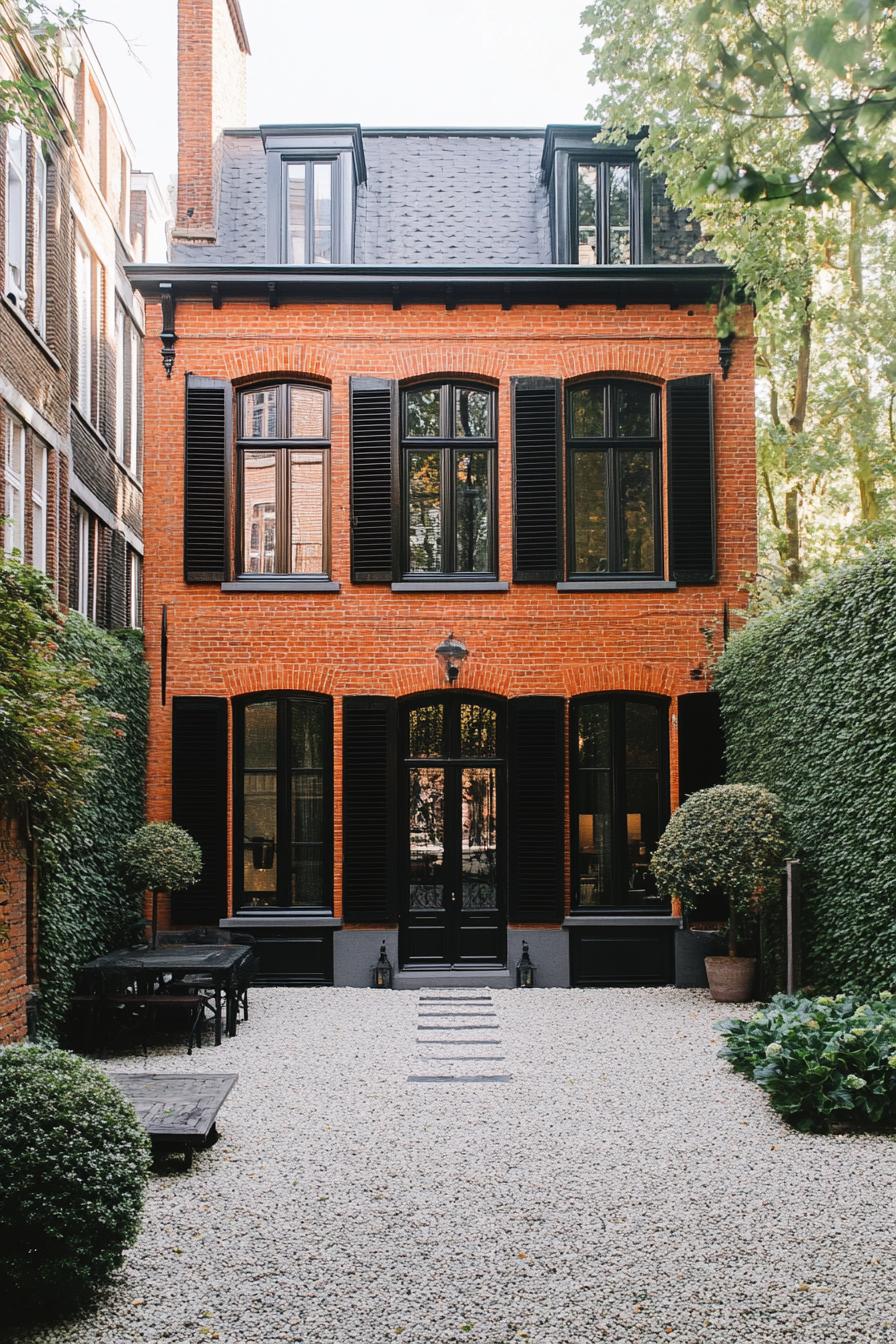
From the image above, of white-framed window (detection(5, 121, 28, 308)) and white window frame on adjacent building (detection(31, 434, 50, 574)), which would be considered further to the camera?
white window frame on adjacent building (detection(31, 434, 50, 574))

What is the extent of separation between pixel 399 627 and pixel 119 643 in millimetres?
3011

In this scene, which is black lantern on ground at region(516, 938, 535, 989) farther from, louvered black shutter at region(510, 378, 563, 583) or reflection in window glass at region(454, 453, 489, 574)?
reflection in window glass at region(454, 453, 489, 574)

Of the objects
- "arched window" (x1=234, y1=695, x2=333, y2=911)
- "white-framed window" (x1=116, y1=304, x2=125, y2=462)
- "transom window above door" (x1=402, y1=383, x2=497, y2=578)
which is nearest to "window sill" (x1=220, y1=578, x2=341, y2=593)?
"transom window above door" (x1=402, y1=383, x2=497, y2=578)

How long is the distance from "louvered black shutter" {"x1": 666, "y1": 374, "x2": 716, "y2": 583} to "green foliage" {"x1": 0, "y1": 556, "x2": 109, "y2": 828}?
7.20 m

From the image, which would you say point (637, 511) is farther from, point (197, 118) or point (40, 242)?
point (40, 242)

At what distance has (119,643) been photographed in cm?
1243

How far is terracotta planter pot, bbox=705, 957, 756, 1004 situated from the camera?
1190cm

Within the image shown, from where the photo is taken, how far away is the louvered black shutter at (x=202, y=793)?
1304cm

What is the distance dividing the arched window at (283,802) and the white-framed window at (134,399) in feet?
27.5

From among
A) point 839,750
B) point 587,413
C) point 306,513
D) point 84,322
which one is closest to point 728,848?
point 839,750

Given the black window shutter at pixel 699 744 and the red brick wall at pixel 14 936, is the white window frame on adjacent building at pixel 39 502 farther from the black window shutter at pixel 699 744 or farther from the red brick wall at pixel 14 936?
the black window shutter at pixel 699 744

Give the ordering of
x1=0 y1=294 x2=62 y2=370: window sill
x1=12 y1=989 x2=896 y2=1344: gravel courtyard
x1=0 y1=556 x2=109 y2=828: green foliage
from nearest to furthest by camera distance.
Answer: x1=12 y1=989 x2=896 y2=1344: gravel courtyard
x1=0 y1=556 x2=109 y2=828: green foliage
x1=0 y1=294 x2=62 y2=370: window sill

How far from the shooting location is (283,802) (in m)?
13.3

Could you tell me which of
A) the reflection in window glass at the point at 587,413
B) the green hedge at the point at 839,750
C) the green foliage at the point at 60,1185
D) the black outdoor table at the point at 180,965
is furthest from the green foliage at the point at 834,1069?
the reflection in window glass at the point at 587,413
